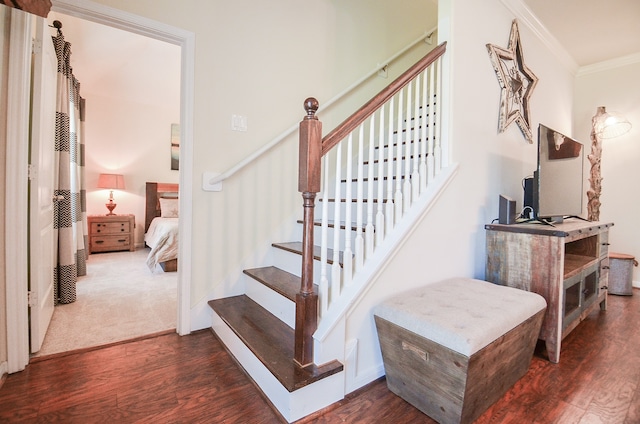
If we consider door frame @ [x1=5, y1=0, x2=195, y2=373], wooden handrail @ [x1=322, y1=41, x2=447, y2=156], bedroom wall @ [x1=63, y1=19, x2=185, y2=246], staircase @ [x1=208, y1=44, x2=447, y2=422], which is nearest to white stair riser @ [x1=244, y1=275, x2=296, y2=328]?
staircase @ [x1=208, y1=44, x2=447, y2=422]

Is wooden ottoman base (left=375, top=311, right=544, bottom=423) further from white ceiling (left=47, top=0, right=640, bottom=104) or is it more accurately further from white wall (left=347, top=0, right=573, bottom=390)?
white ceiling (left=47, top=0, right=640, bottom=104)

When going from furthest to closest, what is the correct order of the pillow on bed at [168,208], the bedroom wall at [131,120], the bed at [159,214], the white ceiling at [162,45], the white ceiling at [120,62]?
the pillow on bed at [168,208] → the bedroom wall at [131,120] → the bed at [159,214] → the white ceiling at [120,62] → the white ceiling at [162,45]

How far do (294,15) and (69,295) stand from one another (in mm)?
2950

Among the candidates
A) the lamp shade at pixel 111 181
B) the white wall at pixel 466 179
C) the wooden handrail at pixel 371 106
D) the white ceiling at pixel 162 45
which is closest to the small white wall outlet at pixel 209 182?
the wooden handrail at pixel 371 106

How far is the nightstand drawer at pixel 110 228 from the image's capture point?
179 inches

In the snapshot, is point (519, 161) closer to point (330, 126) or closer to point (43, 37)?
point (330, 126)

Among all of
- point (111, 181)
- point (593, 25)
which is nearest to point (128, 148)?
point (111, 181)

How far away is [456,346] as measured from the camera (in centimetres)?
115

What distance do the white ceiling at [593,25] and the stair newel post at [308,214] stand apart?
260 centimetres

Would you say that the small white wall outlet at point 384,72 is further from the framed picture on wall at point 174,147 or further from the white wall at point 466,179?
the framed picture on wall at point 174,147

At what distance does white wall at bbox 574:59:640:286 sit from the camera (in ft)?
11.1

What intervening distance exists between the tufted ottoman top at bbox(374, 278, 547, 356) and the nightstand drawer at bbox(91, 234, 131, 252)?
15.6ft

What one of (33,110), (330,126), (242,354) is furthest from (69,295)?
(330,126)

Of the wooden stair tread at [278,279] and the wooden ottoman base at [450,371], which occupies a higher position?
the wooden stair tread at [278,279]
